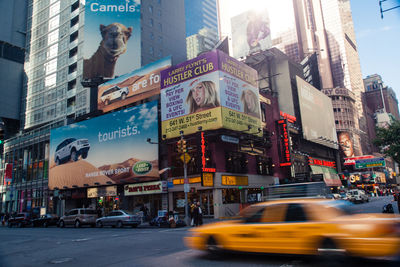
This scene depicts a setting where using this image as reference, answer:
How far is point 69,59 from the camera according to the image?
65.9 m

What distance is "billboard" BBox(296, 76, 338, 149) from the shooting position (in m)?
61.2

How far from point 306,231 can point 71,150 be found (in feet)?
148

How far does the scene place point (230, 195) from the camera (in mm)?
35000

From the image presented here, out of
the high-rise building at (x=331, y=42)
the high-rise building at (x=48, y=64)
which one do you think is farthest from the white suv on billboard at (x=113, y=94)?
the high-rise building at (x=331, y=42)

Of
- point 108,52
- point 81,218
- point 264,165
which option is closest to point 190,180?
point 81,218

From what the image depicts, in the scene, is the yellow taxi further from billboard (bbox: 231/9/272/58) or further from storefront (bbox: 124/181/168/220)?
billboard (bbox: 231/9/272/58)

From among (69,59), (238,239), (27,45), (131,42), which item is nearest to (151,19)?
(131,42)

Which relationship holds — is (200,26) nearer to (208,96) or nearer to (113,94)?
(113,94)

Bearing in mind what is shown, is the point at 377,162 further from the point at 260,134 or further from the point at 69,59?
the point at 69,59

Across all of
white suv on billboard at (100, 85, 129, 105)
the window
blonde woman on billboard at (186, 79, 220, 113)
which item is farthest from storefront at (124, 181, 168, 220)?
the window

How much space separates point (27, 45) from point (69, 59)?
20.5m

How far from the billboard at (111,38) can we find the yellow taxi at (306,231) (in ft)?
185

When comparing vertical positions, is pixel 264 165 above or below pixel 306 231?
above

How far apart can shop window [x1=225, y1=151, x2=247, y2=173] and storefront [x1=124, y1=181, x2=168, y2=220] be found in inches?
290
